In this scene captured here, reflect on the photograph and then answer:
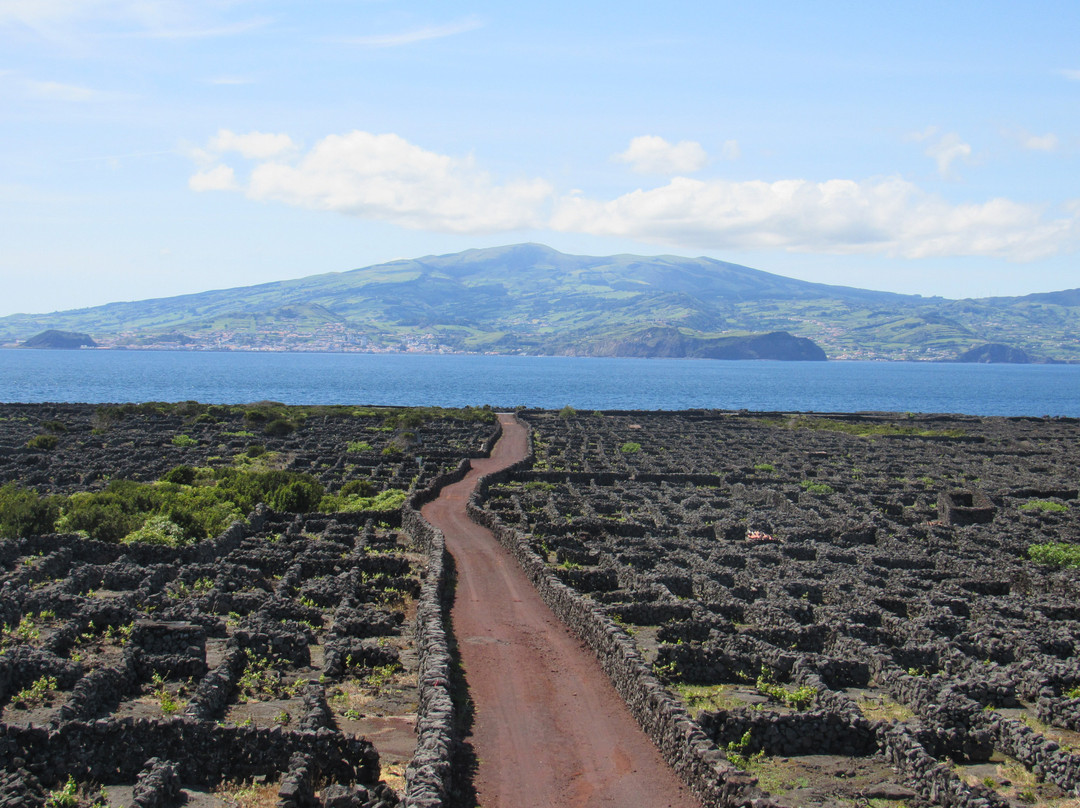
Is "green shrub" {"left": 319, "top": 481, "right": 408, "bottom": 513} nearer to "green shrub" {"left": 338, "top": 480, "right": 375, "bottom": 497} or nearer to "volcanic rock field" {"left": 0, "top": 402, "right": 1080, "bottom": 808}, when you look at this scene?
"green shrub" {"left": 338, "top": 480, "right": 375, "bottom": 497}

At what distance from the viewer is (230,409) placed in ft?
349

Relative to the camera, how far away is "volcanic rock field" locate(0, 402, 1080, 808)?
1661 centimetres

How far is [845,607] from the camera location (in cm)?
2959

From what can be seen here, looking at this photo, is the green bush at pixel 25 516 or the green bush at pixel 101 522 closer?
the green bush at pixel 25 516

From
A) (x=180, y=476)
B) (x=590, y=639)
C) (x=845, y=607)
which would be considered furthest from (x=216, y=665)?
(x=180, y=476)

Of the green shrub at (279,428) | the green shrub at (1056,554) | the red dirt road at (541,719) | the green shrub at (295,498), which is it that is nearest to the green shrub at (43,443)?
the green shrub at (279,428)

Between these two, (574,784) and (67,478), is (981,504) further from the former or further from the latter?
(67,478)

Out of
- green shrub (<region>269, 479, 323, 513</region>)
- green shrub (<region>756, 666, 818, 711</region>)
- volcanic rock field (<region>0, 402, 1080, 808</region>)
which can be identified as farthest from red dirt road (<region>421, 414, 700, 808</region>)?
green shrub (<region>269, 479, 323, 513</region>)

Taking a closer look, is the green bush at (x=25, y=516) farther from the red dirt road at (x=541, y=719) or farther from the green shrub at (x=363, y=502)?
the red dirt road at (x=541, y=719)

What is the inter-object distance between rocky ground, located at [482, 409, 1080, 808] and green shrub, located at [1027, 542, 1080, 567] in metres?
0.84

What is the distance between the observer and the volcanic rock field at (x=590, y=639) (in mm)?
16609

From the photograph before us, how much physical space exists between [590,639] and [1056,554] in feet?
84.4

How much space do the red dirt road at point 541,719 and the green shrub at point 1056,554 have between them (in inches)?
957

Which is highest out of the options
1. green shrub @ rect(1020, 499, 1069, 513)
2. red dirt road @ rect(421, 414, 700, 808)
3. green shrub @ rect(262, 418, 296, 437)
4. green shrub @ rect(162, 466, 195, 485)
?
green shrub @ rect(262, 418, 296, 437)
